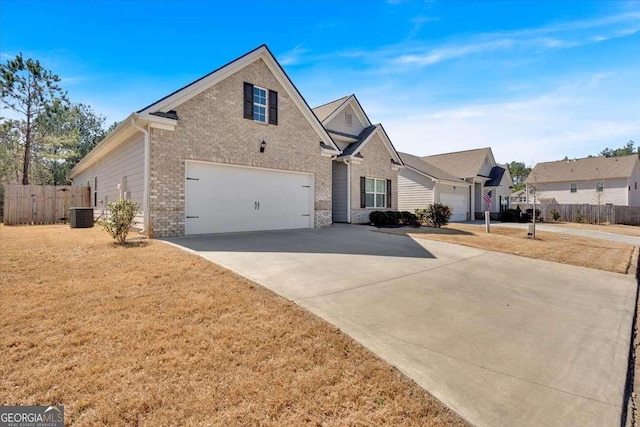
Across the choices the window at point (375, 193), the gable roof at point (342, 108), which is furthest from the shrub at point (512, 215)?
the gable roof at point (342, 108)

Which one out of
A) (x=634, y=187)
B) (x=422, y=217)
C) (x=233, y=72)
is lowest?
(x=422, y=217)

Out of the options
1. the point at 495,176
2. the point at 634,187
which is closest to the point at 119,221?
the point at 495,176

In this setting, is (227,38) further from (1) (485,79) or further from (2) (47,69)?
(2) (47,69)

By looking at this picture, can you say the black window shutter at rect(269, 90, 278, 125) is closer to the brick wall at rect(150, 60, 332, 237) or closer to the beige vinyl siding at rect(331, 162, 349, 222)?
the brick wall at rect(150, 60, 332, 237)

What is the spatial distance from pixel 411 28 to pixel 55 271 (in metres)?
12.1

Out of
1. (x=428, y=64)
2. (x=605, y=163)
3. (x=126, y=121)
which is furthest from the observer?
(x=605, y=163)

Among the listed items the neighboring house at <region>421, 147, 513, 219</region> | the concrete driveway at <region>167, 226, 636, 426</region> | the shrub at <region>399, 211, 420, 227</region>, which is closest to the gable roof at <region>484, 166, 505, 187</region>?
the neighboring house at <region>421, 147, 513, 219</region>

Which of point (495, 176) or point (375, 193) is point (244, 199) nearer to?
point (375, 193)

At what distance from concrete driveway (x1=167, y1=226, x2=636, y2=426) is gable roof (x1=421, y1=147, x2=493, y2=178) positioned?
67.9 ft

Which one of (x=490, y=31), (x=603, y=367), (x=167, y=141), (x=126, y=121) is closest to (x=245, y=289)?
(x=603, y=367)

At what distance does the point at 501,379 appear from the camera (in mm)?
2746

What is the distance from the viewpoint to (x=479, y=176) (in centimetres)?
2661

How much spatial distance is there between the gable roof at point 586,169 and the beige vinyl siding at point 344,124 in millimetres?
22778

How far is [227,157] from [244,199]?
65.7 inches
